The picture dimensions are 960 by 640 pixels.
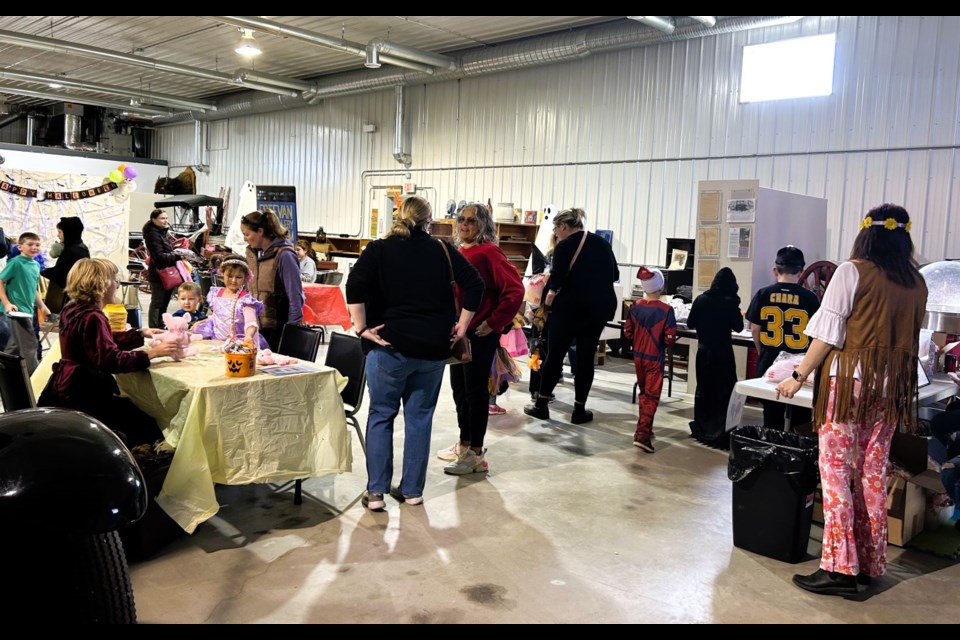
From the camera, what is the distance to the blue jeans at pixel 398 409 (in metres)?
3.67

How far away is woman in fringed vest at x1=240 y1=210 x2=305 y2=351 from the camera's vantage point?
4.63 meters

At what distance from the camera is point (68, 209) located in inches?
343

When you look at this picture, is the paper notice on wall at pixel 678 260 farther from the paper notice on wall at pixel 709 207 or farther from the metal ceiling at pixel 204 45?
the metal ceiling at pixel 204 45

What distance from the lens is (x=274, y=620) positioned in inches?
107

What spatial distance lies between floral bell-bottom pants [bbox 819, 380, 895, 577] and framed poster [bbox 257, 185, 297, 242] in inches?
295

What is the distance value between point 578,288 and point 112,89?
13024 mm

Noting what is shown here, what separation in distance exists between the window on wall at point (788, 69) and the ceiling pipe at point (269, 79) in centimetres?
832

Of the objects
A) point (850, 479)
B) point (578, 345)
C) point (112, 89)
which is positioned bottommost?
point (850, 479)

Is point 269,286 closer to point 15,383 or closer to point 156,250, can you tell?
point 15,383

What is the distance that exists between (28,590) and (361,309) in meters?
2.05

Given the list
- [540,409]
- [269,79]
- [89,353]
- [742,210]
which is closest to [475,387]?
[540,409]

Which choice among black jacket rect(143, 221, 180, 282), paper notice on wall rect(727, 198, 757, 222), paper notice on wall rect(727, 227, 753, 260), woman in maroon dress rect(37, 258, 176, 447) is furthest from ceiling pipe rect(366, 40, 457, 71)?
woman in maroon dress rect(37, 258, 176, 447)

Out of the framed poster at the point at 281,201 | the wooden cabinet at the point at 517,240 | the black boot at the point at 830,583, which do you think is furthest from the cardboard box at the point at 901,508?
the wooden cabinet at the point at 517,240

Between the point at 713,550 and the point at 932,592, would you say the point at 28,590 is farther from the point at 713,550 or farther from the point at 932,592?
the point at 932,592
